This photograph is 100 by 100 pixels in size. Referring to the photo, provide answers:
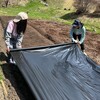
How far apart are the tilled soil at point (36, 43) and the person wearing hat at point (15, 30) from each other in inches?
27.7

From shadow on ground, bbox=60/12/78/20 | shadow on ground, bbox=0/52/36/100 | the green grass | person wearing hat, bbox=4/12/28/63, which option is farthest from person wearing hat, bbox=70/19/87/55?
shadow on ground, bbox=60/12/78/20

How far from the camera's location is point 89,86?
23.9 feet

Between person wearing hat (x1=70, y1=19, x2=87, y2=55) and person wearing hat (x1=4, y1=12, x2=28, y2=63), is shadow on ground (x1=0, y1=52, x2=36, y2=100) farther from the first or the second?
person wearing hat (x1=70, y1=19, x2=87, y2=55)

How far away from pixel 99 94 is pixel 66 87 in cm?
79

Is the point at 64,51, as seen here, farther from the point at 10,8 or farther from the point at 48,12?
the point at 10,8

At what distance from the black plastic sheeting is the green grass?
9.04m

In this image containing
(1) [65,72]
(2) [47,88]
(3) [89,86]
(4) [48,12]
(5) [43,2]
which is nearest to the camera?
(2) [47,88]

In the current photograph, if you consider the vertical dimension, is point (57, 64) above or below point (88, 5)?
above

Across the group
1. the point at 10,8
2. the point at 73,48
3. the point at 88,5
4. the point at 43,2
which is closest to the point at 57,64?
the point at 73,48

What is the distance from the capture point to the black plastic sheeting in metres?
6.66

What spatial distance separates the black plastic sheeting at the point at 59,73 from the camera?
6656 millimetres

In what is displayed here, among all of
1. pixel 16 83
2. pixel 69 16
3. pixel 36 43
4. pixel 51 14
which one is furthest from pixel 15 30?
pixel 51 14

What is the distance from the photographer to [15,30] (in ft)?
28.0

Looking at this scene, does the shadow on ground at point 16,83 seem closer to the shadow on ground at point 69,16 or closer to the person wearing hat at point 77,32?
the person wearing hat at point 77,32
